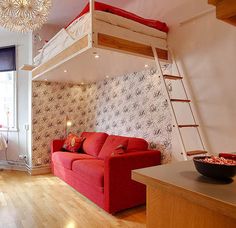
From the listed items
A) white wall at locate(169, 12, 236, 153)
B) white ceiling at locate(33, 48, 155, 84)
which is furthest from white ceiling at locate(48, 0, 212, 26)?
white ceiling at locate(33, 48, 155, 84)

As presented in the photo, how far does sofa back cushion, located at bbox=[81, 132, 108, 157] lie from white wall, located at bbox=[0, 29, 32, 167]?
1493mm

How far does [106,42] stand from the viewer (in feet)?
7.62

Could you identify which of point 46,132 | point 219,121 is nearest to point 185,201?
point 219,121

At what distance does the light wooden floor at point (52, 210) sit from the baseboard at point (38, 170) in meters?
0.64

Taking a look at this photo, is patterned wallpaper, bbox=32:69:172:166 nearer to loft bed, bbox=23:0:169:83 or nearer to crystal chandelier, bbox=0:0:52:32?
loft bed, bbox=23:0:169:83

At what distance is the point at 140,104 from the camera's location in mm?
3494

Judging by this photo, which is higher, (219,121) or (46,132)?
(46,132)

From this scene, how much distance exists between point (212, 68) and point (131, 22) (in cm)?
107

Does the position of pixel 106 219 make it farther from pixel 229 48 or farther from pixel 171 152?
pixel 229 48

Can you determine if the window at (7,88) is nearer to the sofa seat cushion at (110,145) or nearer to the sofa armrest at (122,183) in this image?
the sofa seat cushion at (110,145)

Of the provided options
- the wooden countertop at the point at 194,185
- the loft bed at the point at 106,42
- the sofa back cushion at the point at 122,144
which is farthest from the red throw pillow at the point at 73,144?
the wooden countertop at the point at 194,185

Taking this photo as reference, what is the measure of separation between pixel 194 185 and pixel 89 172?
7.13ft

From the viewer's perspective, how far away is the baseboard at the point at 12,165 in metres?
4.64

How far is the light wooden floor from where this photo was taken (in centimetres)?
235
